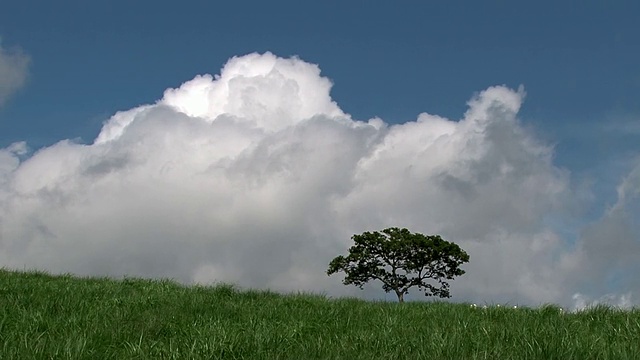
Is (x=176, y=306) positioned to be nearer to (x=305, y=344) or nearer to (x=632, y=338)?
(x=305, y=344)

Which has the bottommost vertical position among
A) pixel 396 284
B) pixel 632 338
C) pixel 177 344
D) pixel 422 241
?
pixel 177 344

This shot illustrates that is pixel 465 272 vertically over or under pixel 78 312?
over

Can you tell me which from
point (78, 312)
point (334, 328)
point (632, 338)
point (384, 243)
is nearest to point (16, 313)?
point (78, 312)

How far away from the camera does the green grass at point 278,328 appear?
6852 mm

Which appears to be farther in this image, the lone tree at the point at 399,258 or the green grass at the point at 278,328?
the lone tree at the point at 399,258

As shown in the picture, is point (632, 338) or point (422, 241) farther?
point (422, 241)

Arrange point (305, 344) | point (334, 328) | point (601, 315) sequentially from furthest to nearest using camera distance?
1. point (601, 315)
2. point (334, 328)
3. point (305, 344)

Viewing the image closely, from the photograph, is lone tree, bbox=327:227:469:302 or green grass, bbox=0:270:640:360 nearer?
green grass, bbox=0:270:640:360

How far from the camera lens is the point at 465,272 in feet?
162

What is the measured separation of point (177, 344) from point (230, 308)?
334 centimetres

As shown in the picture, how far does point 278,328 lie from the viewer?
874cm

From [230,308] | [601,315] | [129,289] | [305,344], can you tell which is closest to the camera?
[305,344]

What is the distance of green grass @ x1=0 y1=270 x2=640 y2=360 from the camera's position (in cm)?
685

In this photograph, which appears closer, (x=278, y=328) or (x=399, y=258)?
(x=278, y=328)
